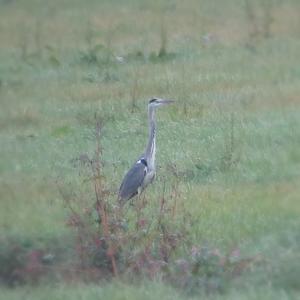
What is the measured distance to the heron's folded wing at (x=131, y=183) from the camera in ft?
36.5

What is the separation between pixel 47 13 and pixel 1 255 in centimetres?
1371

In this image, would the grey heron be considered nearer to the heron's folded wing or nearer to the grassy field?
the heron's folded wing

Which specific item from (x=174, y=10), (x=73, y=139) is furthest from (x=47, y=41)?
(x=73, y=139)

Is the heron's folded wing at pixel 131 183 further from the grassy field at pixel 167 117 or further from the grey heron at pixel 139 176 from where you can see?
the grassy field at pixel 167 117

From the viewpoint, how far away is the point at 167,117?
15242mm

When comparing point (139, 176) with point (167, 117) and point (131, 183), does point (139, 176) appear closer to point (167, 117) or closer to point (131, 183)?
point (131, 183)

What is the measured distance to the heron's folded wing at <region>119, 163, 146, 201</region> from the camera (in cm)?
1111

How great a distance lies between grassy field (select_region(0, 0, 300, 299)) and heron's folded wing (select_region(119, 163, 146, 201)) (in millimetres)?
168

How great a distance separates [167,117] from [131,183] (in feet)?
13.5

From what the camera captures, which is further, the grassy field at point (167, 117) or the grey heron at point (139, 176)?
the grey heron at point (139, 176)

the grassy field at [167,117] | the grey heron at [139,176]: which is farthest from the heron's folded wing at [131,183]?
the grassy field at [167,117]

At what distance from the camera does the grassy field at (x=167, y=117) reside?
10.2 metres

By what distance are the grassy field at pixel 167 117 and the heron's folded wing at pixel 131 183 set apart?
6.6 inches

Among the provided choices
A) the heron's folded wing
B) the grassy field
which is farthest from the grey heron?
the grassy field
